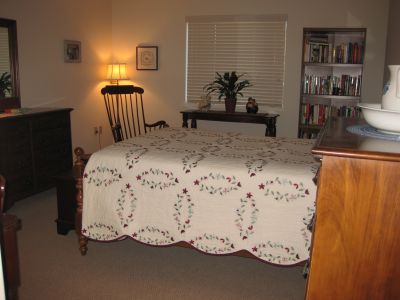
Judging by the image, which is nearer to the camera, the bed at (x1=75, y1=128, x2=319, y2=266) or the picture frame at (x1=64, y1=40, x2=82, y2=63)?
the bed at (x1=75, y1=128, x2=319, y2=266)

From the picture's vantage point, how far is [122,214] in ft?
8.52

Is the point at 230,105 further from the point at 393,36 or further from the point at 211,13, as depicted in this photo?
the point at 393,36

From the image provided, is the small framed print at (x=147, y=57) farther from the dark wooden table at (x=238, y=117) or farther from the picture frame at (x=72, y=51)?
the dark wooden table at (x=238, y=117)

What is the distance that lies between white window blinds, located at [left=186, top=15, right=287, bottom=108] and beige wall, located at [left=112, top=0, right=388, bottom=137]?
10 centimetres

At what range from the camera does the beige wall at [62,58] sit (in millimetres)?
4309

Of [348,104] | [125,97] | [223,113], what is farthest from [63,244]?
[348,104]

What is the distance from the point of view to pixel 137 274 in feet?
8.48

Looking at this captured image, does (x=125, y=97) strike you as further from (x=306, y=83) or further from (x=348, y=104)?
(x=348, y=104)

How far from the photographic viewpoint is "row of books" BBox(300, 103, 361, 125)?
16.9 ft

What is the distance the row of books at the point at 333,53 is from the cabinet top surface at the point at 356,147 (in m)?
3.97

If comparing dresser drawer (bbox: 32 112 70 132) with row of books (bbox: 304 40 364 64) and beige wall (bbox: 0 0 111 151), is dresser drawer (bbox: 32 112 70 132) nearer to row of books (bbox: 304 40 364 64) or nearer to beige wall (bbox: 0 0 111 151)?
beige wall (bbox: 0 0 111 151)

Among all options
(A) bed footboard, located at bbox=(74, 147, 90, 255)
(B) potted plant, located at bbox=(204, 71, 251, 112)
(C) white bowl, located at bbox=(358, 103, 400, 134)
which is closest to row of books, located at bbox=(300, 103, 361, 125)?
(B) potted plant, located at bbox=(204, 71, 251, 112)

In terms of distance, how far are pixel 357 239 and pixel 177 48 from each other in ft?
16.4

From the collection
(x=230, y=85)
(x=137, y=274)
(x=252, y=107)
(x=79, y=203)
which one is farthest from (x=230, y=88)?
(x=137, y=274)
